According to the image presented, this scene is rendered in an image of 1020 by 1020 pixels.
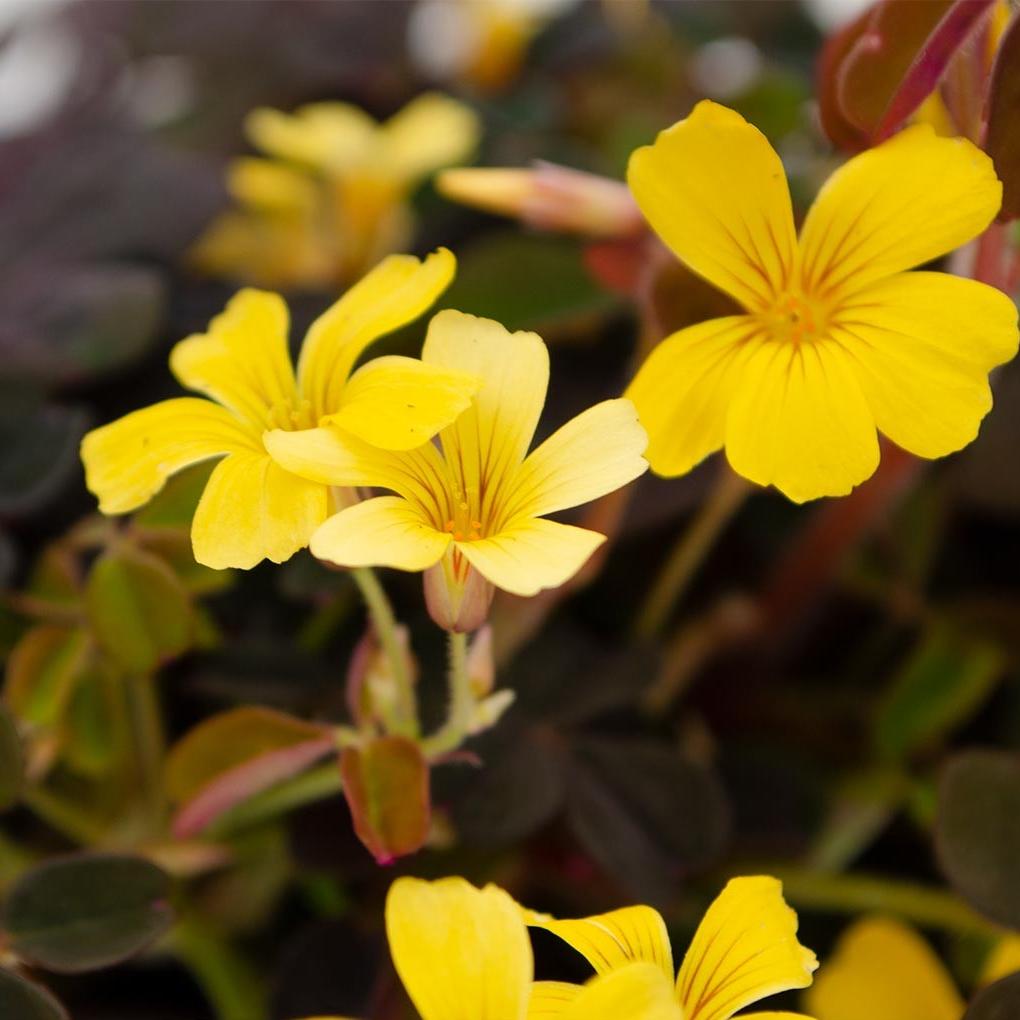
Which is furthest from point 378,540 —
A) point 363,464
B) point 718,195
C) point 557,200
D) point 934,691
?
point 934,691

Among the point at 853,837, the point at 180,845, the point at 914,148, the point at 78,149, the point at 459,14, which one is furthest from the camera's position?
the point at 459,14

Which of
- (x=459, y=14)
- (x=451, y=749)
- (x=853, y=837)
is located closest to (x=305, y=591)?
(x=451, y=749)

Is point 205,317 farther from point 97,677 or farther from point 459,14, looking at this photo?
point 459,14

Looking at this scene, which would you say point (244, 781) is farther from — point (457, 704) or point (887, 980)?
point (887, 980)

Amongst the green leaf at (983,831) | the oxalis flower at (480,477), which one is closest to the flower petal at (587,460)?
the oxalis flower at (480,477)

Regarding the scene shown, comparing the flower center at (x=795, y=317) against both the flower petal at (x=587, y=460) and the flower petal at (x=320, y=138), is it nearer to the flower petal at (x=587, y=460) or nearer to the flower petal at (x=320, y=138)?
the flower petal at (x=587, y=460)
